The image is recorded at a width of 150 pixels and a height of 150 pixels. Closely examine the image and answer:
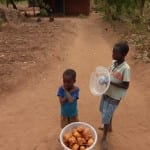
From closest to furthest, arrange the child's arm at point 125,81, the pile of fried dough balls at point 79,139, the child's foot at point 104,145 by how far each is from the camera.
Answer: the pile of fried dough balls at point 79,139 → the child's arm at point 125,81 → the child's foot at point 104,145

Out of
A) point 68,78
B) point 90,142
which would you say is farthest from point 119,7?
point 90,142

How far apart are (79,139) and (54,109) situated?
6.27ft

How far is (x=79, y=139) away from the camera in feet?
12.6

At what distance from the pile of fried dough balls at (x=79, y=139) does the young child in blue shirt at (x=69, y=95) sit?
0.27 meters

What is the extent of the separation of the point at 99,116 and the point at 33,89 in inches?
67.0

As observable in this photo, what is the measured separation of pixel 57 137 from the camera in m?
4.70

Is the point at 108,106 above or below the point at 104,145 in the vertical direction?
above

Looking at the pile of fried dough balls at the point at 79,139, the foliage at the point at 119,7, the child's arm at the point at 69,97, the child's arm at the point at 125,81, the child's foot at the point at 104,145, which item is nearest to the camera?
the pile of fried dough balls at the point at 79,139

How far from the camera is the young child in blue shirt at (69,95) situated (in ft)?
12.7

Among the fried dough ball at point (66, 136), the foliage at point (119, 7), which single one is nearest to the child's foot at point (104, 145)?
the fried dough ball at point (66, 136)

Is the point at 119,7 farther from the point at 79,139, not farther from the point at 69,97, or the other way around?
the point at 79,139

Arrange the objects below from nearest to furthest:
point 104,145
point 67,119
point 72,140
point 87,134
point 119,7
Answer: point 72,140
point 87,134
point 67,119
point 104,145
point 119,7

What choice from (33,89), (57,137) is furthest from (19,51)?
(57,137)

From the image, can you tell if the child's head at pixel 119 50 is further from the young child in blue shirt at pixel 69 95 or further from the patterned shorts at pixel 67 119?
the patterned shorts at pixel 67 119
